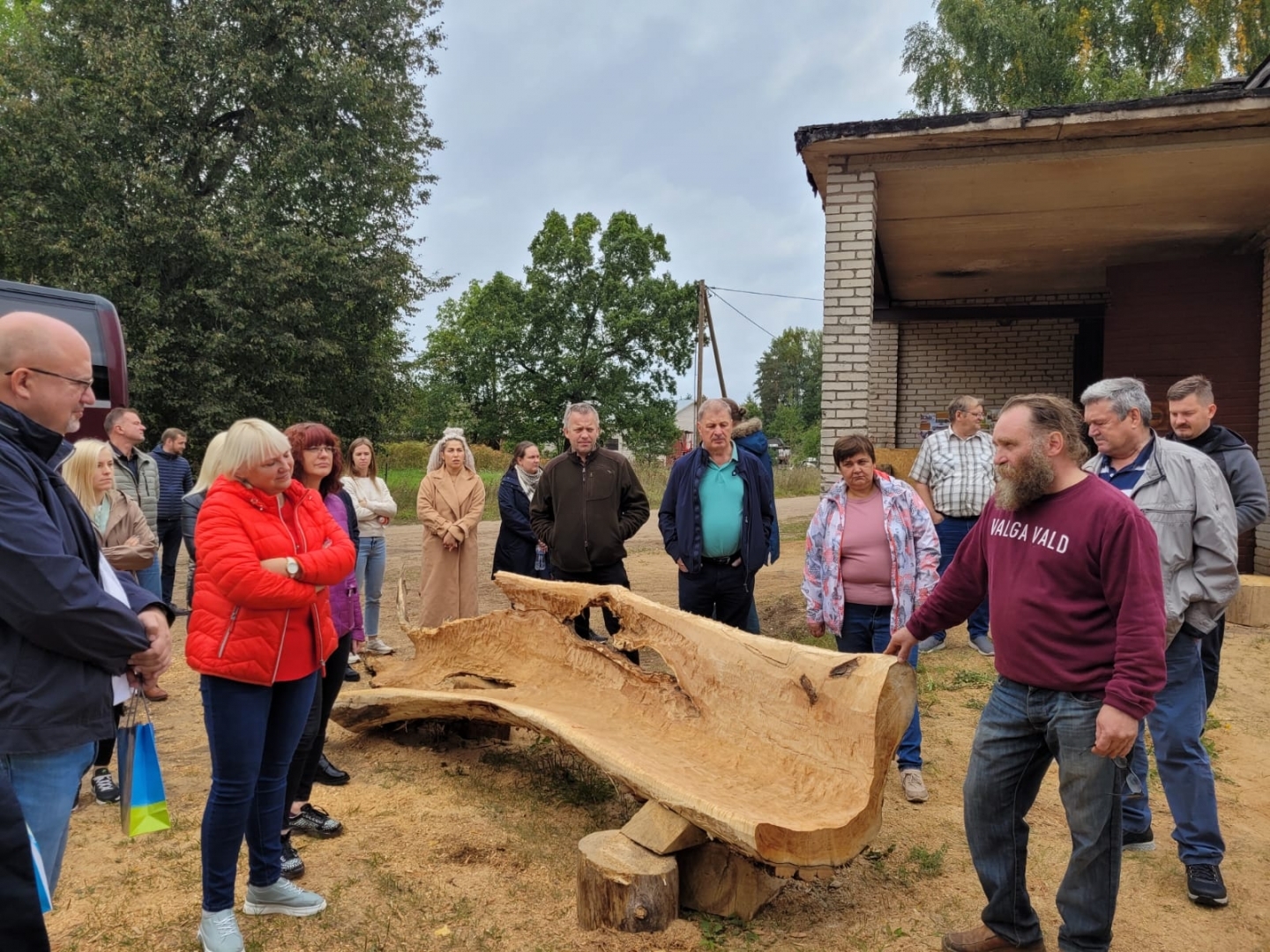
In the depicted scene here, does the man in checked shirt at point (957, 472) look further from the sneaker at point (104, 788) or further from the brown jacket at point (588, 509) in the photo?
the sneaker at point (104, 788)

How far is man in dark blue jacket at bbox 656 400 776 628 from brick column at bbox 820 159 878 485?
2.16 m

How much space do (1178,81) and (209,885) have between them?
21783mm

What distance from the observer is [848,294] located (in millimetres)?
6508

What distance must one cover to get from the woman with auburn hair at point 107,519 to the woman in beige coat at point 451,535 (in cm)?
167

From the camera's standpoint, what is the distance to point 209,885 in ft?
8.23

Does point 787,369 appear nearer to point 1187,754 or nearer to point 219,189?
point 219,189

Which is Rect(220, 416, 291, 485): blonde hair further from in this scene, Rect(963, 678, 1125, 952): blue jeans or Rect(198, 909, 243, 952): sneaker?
Rect(963, 678, 1125, 952): blue jeans

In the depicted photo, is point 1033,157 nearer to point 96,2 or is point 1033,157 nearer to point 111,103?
point 111,103

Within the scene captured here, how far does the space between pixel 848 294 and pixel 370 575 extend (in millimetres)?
4054

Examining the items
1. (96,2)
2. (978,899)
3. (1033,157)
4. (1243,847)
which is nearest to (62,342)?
(978,899)

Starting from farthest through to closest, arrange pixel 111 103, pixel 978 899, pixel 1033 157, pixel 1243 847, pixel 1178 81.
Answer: pixel 1178 81
pixel 111 103
pixel 1033 157
pixel 1243 847
pixel 978 899

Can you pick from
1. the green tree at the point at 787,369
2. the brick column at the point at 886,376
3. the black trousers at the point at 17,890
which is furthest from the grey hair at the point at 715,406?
the green tree at the point at 787,369

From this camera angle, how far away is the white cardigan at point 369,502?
231 inches

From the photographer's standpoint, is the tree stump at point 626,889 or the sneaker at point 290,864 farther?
the sneaker at point 290,864
